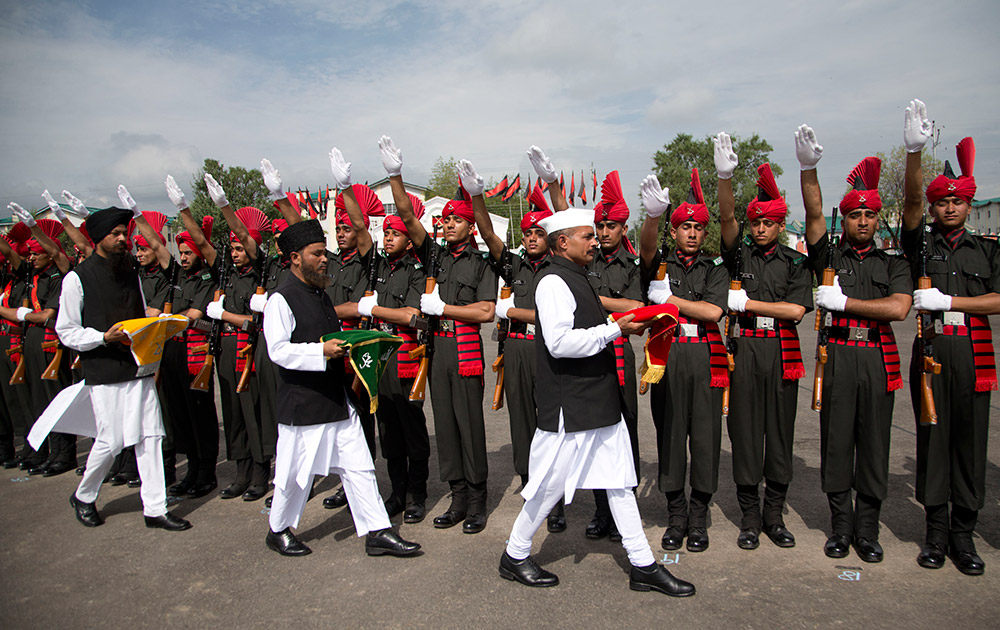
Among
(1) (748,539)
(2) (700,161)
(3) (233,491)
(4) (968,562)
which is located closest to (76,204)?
(3) (233,491)

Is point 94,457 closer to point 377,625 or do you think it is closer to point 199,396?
point 199,396

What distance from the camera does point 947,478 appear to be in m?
4.00

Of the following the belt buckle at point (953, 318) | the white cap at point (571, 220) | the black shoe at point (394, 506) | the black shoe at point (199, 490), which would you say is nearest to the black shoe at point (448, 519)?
the black shoe at point (394, 506)

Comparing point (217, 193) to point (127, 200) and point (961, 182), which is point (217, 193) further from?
point (961, 182)

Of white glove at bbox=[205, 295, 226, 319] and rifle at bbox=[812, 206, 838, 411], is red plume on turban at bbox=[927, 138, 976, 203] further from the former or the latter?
white glove at bbox=[205, 295, 226, 319]

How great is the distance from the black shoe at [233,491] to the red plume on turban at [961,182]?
5697mm

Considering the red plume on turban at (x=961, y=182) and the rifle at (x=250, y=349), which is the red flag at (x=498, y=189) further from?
the red plume on turban at (x=961, y=182)

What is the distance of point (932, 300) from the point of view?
13.0 ft

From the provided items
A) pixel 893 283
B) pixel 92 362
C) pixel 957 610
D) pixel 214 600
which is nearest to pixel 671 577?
pixel 957 610

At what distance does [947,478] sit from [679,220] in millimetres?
2344

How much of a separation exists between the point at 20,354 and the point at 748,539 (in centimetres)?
757

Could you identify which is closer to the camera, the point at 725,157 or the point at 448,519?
the point at 725,157

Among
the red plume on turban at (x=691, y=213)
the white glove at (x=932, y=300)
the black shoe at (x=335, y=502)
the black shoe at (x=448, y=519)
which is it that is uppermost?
the red plume on turban at (x=691, y=213)

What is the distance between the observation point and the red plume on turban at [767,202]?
14.5ft
